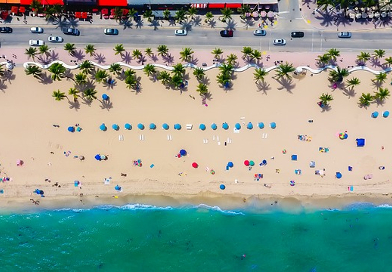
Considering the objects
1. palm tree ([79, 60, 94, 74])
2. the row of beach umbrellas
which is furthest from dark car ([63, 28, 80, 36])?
the row of beach umbrellas

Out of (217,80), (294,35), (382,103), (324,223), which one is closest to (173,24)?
(217,80)

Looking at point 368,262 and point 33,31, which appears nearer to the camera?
point 33,31

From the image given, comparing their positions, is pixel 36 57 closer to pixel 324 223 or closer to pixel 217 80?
pixel 217 80

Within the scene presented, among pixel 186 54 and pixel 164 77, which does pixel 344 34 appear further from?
pixel 164 77

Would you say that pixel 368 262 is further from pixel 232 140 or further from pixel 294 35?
pixel 294 35

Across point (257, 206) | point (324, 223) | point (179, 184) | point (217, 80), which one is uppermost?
point (217, 80)

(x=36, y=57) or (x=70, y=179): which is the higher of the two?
(x=36, y=57)

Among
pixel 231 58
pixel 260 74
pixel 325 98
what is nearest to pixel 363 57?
pixel 325 98
